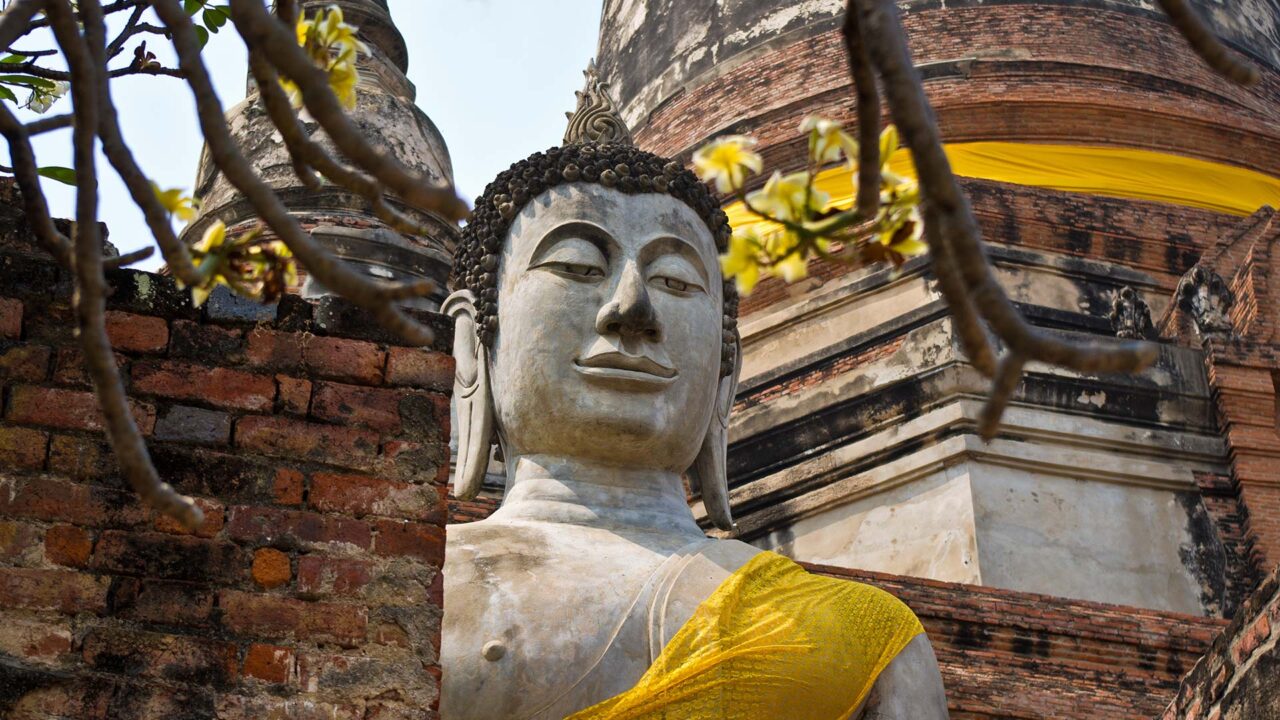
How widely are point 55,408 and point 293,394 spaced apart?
0.53 metres

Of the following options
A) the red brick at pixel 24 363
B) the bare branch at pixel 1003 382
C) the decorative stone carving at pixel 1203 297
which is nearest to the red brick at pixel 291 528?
the red brick at pixel 24 363

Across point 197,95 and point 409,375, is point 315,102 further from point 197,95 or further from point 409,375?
point 409,375

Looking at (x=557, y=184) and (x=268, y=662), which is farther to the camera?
(x=557, y=184)

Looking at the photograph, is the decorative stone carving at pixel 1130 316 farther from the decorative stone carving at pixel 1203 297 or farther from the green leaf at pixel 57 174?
the green leaf at pixel 57 174

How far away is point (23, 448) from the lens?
4.80 metres

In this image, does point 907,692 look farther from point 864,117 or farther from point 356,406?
point 864,117

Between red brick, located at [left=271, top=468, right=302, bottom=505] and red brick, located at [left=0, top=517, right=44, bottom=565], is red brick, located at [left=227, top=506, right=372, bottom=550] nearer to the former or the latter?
red brick, located at [left=271, top=468, right=302, bottom=505]

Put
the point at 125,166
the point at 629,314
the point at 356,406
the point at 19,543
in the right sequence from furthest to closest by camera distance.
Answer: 1. the point at 629,314
2. the point at 356,406
3. the point at 19,543
4. the point at 125,166

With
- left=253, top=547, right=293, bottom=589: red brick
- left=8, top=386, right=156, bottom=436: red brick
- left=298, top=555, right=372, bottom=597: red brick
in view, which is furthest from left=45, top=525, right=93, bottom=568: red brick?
left=298, top=555, right=372, bottom=597: red brick

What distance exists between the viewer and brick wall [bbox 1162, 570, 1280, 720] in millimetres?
6094

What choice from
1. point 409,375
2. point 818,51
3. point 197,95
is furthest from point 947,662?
point 818,51

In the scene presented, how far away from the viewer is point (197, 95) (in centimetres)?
332

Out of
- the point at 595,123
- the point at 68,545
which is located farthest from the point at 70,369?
the point at 595,123

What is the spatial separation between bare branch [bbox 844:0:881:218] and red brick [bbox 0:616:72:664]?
216cm
